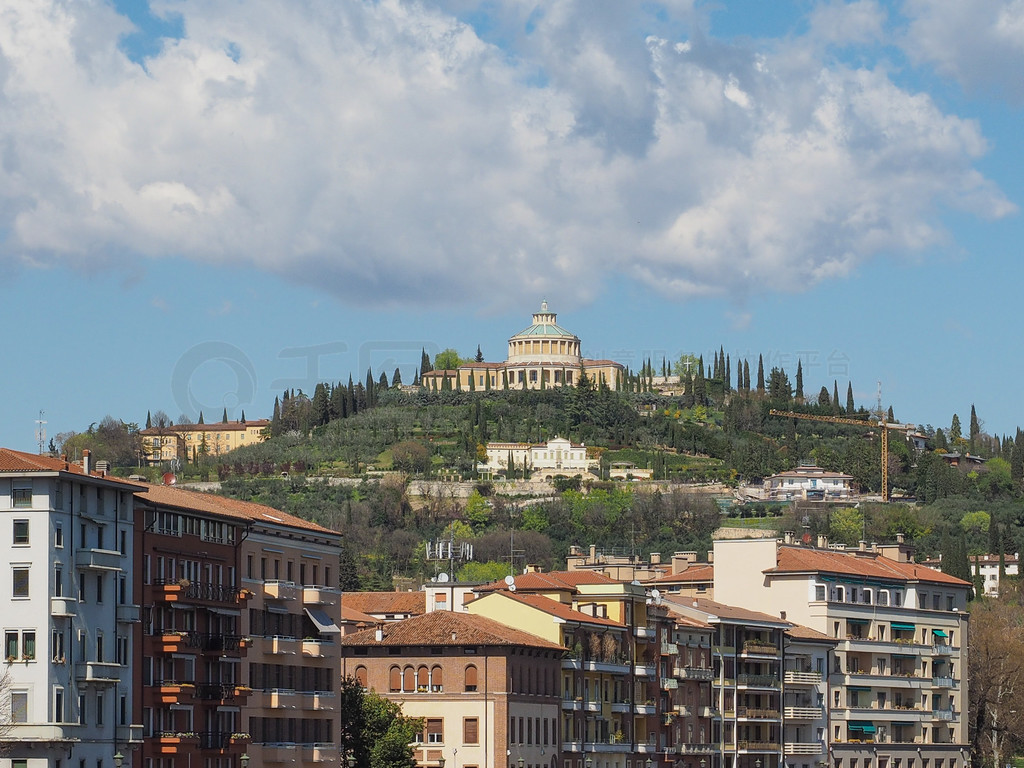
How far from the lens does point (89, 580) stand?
68.6m

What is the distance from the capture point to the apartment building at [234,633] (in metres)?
72.3

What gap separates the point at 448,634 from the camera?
293ft

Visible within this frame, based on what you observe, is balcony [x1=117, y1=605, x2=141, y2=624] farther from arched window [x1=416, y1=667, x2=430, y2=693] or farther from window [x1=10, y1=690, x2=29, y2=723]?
arched window [x1=416, y1=667, x2=430, y2=693]

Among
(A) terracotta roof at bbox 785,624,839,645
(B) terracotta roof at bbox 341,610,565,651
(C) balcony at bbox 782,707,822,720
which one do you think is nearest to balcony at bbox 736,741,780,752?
(C) balcony at bbox 782,707,822,720

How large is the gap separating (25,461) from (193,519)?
321 inches

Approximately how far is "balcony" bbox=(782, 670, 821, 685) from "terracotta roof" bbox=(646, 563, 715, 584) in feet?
28.0

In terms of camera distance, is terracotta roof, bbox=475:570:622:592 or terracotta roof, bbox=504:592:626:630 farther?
terracotta roof, bbox=475:570:622:592

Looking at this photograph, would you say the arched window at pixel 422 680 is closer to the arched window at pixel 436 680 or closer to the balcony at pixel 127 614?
the arched window at pixel 436 680

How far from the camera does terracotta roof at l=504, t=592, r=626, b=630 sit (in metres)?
94.3

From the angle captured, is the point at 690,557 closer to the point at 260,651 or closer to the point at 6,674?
the point at 260,651

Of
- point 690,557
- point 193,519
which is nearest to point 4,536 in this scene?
point 193,519

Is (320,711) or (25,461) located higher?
(25,461)

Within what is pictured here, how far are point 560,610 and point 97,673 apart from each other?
31738 mm

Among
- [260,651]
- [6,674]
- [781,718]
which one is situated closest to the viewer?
[6,674]
